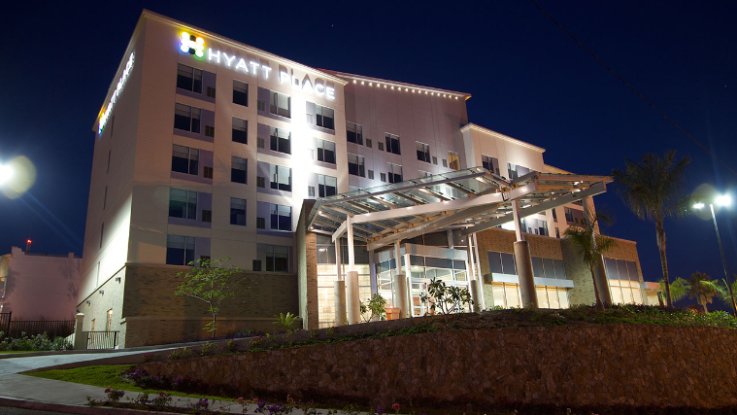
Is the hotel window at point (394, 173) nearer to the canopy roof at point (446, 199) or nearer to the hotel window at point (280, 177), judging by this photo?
the hotel window at point (280, 177)

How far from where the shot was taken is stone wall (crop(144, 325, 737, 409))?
599 inches

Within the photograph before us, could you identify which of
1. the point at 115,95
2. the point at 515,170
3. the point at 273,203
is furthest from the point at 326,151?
the point at 515,170

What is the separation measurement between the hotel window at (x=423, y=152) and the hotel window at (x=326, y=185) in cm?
1024

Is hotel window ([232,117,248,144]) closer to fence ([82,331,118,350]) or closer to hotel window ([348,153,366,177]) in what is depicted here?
hotel window ([348,153,366,177])

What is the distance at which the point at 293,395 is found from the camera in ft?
50.9

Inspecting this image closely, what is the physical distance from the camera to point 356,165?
44.1 meters

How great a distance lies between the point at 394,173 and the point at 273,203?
12.7 m

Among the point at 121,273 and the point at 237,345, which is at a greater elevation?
the point at 121,273

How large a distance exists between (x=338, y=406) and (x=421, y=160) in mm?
35379

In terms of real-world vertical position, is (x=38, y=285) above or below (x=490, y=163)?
below

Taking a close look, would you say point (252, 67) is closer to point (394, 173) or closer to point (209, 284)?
point (394, 173)

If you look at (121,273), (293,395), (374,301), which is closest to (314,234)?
(374,301)

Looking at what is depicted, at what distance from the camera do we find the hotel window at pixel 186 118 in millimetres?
35688

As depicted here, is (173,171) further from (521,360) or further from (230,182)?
(521,360)
